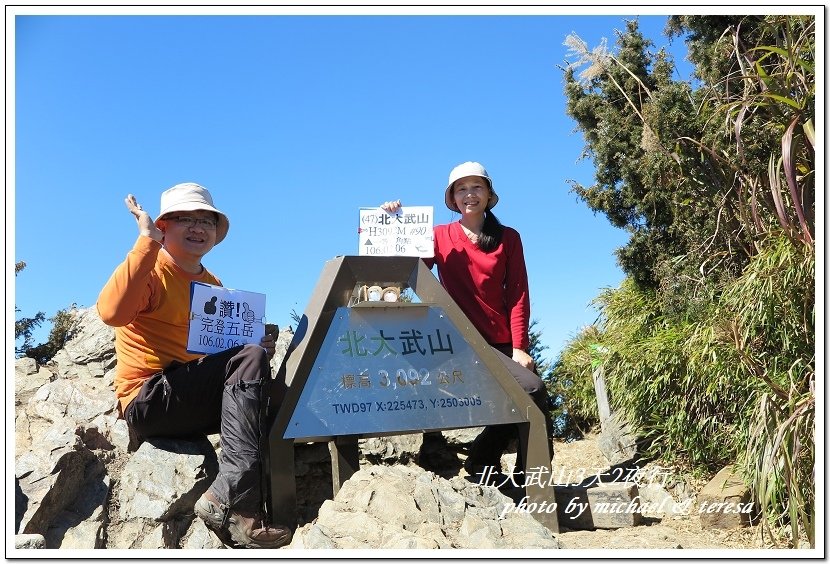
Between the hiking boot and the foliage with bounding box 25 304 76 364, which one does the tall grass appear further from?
the foliage with bounding box 25 304 76 364

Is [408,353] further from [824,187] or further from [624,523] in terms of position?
[824,187]

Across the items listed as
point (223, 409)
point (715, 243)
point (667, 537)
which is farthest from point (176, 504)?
point (715, 243)

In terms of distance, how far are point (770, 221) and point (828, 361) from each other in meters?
1.51

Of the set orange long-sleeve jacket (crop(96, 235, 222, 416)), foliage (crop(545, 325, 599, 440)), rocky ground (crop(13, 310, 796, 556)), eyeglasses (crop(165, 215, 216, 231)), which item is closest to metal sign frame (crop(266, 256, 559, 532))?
rocky ground (crop(13, 310, 796, 556))

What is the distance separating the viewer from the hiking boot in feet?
12.1

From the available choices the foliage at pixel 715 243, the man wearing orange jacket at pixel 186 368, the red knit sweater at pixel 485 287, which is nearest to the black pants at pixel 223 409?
the man wearing orange jacket at pixel 186 368

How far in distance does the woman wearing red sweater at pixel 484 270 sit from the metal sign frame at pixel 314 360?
295 mm

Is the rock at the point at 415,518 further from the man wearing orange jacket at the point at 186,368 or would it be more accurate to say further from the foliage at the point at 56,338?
the foliage at the point at 56,338

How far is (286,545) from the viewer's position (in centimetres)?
387

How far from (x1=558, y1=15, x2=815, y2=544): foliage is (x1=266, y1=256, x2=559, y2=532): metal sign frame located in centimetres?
124

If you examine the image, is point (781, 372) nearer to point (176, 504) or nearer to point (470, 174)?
point (470, 174)

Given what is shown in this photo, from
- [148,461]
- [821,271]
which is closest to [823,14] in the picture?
[821,271]

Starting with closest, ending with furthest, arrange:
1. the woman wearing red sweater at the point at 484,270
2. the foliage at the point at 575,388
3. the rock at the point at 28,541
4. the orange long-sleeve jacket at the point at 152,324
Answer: the rock at the point at 28,541 → the orange long-sleeve jacket at the point at 152,324 → the woman wearing red sweater at the point at 484,270 → the foliage at the point at 575,388

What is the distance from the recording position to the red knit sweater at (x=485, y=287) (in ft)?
16.5
